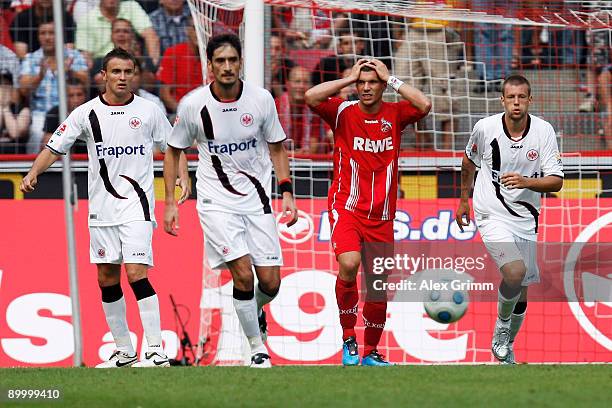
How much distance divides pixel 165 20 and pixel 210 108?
5287 millimetres

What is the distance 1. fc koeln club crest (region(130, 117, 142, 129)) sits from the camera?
10703 millimetres

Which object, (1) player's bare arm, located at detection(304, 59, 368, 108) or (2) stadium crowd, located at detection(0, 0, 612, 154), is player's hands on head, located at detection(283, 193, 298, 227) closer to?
(1) player's bare arm, located at detection(304, 59, 368, 108)

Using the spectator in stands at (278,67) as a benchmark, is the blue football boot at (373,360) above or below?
below

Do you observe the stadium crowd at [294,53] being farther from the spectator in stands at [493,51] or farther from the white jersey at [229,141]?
the white jersey at [229,141]

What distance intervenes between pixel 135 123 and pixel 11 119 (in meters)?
4.33

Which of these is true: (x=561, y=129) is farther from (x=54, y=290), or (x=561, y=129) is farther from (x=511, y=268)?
(x=54, y=290)

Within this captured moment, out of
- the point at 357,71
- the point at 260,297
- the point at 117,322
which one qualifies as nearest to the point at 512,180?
the point at 357,71

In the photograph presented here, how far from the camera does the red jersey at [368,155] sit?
10.8m

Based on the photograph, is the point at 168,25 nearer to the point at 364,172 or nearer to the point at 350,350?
the point at 364,172

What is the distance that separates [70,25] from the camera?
14.9 m

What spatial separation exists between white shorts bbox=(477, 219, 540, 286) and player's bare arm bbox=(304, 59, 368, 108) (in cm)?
192

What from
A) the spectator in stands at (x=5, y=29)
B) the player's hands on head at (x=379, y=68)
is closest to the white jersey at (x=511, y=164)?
the player's hands on head at (x=379, y=68)

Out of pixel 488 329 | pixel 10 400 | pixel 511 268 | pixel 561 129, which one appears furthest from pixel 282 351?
pixel 10 400

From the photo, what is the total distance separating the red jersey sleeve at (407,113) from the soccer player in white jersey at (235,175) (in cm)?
115
